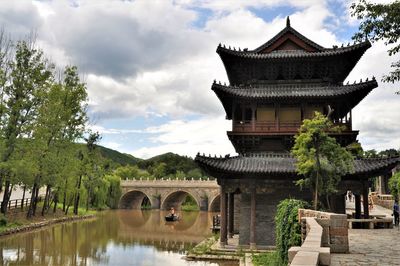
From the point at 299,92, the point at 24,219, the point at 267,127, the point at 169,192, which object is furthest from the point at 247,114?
the point at 169,192

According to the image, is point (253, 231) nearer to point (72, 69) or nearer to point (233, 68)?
point (233, 68)

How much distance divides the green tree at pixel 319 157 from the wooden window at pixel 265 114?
4.25 meters

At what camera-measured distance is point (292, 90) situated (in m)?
21.3

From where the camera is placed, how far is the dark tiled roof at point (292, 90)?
66.4ft

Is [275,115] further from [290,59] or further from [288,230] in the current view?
[288,230]

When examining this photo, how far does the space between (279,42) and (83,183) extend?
110 ft

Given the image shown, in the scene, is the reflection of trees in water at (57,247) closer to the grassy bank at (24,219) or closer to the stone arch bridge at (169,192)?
the grassy bank at (24,219)

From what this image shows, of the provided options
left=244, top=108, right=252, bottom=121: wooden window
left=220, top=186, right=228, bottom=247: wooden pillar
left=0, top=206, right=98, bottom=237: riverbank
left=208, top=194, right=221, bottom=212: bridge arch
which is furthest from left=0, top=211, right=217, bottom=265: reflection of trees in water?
left=208, top=194, right=221, bottom=212: bridge arch

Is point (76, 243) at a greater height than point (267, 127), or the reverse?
point (267, 127)

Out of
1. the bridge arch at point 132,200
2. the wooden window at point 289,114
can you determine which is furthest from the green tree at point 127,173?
the wooden window at point 289,114

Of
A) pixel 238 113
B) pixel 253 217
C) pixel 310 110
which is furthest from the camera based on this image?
pixel 238 113

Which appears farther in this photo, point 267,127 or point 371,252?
point 267,127

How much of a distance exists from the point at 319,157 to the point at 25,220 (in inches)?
985

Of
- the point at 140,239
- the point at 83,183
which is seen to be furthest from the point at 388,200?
the point at 83,183
